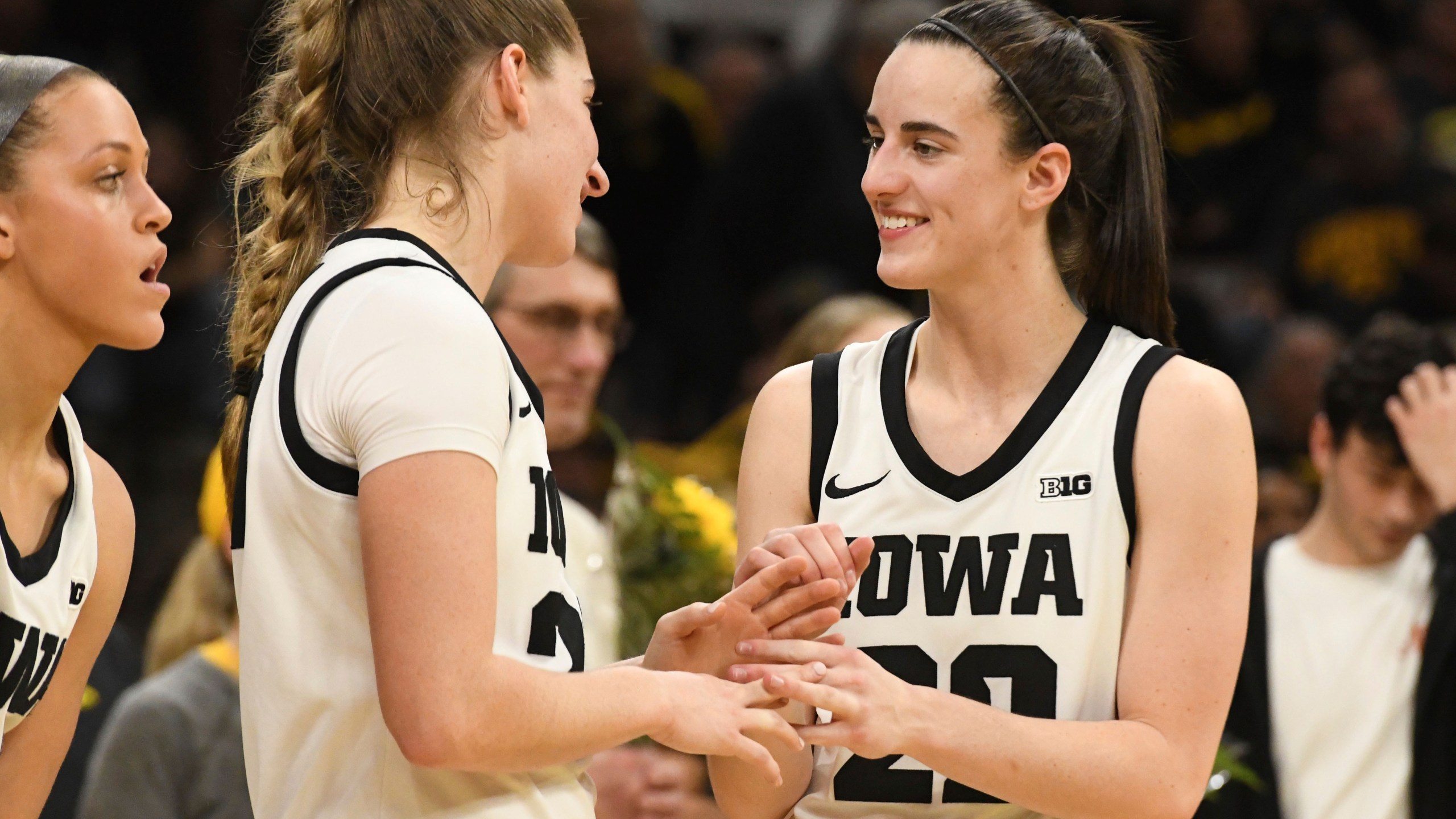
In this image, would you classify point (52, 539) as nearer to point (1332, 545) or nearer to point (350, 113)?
point (350, 113)

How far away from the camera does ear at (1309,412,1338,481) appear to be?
461cm

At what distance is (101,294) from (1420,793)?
340cm

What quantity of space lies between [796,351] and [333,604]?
121 inches

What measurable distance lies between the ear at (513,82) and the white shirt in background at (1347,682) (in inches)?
119

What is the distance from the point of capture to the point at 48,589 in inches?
95.3

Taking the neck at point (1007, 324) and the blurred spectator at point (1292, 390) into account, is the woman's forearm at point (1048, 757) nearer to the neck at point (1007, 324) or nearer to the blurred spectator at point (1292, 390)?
the neck at point (1007, 324)

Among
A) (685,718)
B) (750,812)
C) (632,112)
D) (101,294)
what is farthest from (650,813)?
(632,112)

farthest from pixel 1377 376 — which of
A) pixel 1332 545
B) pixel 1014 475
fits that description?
pixel 1014 475

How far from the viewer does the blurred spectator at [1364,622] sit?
4.19 m

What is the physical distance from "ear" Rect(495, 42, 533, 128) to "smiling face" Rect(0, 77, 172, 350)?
1.79ft

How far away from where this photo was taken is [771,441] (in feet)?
8.87

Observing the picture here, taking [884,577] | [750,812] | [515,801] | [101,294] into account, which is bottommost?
[750,812]

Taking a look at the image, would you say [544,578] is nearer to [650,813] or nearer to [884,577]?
[884,577]

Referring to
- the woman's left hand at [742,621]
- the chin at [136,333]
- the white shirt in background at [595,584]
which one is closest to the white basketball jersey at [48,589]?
the chin at [136,333]
